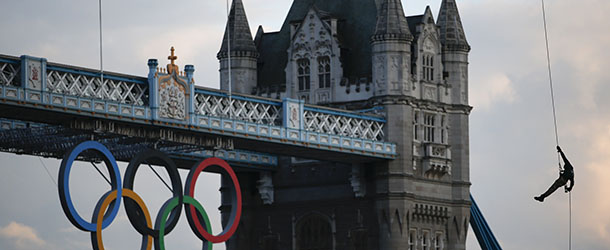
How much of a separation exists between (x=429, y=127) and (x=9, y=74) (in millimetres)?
35834

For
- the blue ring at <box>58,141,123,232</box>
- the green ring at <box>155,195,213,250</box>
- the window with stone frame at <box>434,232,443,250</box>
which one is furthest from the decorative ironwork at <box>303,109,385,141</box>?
the blue ring at <box>58,141,123,232</box>

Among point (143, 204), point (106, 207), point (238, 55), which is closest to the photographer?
point (106, 207)

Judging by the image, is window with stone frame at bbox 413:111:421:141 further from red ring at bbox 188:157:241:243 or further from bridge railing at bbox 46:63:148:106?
bridge railing at bbox 46:63:148:106

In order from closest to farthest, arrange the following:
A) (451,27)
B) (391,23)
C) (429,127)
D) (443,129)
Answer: (391,23)
(429,127)
(443,129)
(451,27)

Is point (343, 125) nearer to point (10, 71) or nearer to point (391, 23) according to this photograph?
point (391, 23)

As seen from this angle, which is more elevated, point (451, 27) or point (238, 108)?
point (451, 27)

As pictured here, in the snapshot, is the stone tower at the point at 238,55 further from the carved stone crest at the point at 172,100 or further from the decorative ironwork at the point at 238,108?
the carved stone crest at the point at 172,100

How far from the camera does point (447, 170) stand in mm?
119438

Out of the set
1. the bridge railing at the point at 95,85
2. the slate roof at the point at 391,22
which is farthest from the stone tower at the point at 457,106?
the bridge railing at the point at 95,85

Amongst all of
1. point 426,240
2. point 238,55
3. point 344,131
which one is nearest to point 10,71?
point 344,131

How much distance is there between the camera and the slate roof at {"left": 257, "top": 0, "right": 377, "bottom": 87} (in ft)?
395

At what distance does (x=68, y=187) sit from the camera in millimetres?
94250

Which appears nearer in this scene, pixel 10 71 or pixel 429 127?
pixel 10 71

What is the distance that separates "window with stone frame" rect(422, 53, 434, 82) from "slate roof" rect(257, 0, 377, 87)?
3763 mm
